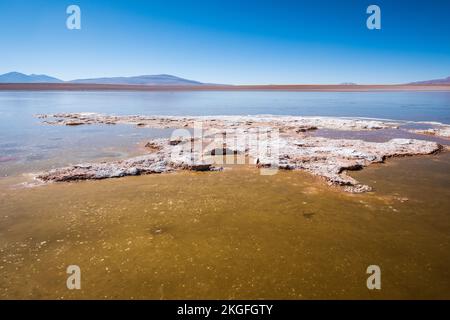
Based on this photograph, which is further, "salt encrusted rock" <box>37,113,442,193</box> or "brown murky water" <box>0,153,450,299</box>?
"salt encrusted rock" <box>37,113,442,193</box>

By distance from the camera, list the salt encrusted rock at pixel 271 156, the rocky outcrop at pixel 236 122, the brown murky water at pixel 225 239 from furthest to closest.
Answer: the rocky outcrop at pixel 236 122, the salt encrusted rock at pixel 271 156, the brown murky water at pixel 225 239

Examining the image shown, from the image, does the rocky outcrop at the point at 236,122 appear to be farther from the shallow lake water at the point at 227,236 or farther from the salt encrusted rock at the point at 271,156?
the shallow lake water at the point at 227,236

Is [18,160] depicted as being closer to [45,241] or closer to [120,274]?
[45,241]

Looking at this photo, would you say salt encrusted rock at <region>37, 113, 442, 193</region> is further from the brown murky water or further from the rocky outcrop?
the rocky outcrop

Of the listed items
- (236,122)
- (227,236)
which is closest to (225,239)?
(227,236)

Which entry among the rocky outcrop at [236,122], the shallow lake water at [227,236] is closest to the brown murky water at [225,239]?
the shallow lake water at [227,236]

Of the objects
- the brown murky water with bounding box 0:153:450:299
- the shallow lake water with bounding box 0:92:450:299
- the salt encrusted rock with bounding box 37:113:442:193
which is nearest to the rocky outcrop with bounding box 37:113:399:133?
the salt encrusted rock with bounding box 37:113:442:193

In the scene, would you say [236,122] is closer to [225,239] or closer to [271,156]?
[271,156]

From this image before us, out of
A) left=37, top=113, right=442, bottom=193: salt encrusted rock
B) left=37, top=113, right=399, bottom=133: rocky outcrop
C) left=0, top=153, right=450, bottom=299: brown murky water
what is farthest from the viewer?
left=37, top=113, right=399, bottom=133: rocky outcrop
